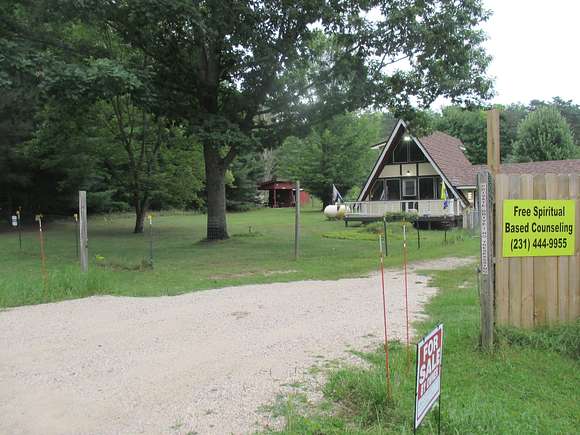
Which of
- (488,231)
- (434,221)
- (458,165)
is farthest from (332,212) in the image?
(488,231)

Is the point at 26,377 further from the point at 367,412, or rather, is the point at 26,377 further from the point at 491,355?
the point at 491,355

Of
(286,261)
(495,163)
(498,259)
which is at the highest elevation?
(495,163)

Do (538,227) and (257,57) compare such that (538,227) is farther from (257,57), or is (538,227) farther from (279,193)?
(279,193)

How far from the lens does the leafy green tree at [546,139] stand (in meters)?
44.0

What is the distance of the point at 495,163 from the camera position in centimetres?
534

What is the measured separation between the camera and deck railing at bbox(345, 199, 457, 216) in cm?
2720

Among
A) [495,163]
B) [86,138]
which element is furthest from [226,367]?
[86,138]

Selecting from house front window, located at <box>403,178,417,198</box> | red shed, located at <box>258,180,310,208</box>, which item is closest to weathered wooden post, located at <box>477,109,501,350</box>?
house front window, located at <box>403,178,417,198</box>

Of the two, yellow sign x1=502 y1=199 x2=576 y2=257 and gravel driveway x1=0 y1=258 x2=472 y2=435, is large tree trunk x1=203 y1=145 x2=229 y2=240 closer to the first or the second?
gravel driveway x1=0 y1=258 x2=472 y2=435

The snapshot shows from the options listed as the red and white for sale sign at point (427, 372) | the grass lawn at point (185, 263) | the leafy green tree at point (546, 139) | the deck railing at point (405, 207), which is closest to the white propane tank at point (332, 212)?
the deck railing at point (405, 207)

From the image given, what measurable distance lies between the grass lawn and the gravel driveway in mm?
876

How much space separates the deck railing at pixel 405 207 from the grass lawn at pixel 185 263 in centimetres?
493

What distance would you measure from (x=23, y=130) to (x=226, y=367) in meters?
29.0

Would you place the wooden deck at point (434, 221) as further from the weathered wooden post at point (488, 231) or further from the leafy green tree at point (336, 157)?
the weathered wooden post at point (488, 231)
